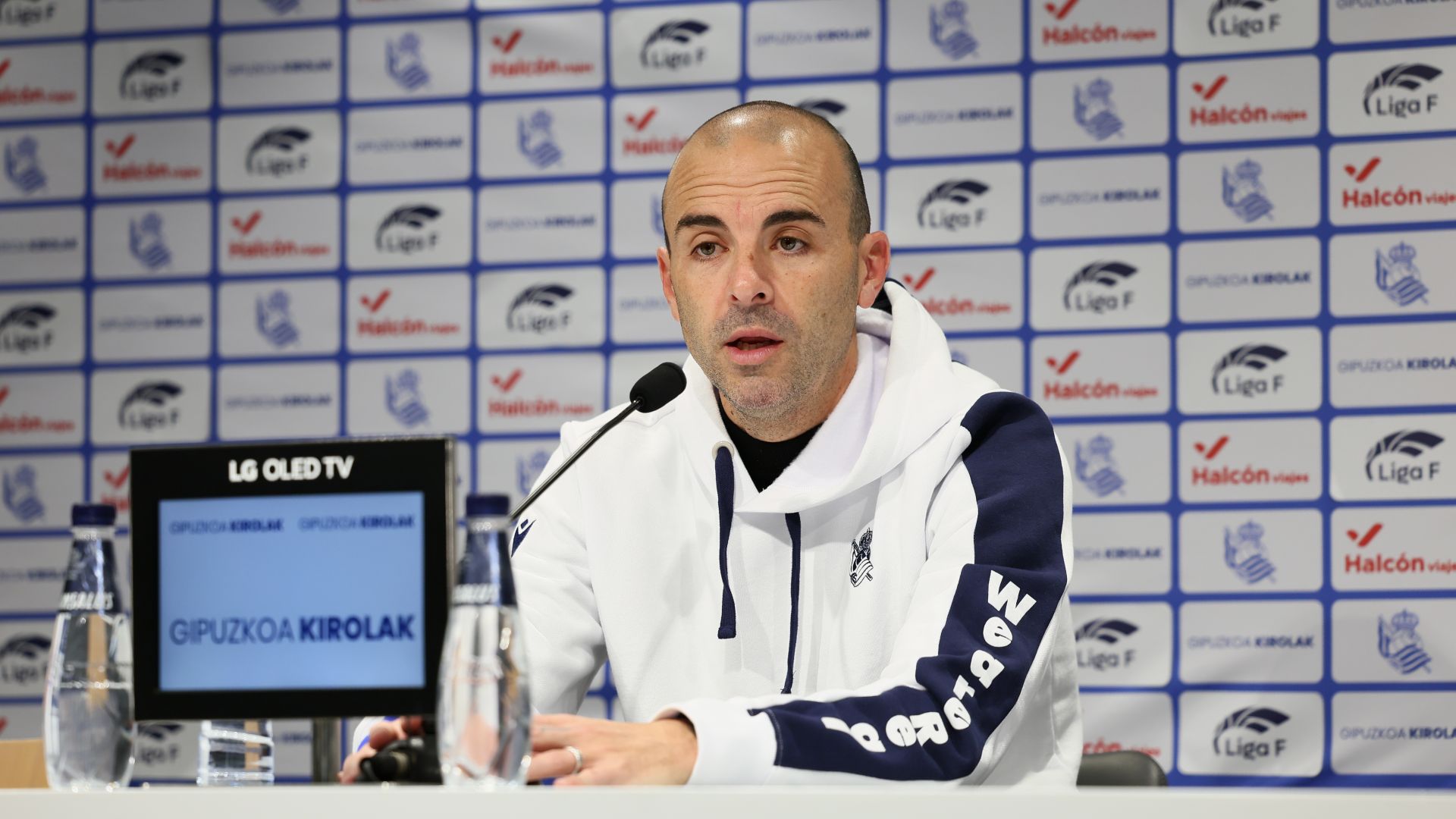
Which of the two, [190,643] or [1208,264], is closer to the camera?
[190,643]

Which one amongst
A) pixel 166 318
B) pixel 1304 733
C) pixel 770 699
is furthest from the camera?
pixel 166 318

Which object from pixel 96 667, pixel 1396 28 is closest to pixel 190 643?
pixel 96 667

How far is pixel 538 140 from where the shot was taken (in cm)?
348

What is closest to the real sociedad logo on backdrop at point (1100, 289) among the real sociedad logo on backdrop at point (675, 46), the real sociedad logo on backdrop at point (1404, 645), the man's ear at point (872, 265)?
the real sociedad logo on backdrop at point (1404, 645)

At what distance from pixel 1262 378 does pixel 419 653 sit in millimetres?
2650

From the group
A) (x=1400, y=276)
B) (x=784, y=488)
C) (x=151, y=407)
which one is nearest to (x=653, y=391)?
(x=784, y=488)

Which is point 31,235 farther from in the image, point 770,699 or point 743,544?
point 770,699

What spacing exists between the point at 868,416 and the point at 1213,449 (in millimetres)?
1756

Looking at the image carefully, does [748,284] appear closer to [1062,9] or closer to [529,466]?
[529,466]

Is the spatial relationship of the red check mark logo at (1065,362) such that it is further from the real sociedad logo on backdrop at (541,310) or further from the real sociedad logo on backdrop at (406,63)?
the real sociedad logo on backdrop at (406,63)

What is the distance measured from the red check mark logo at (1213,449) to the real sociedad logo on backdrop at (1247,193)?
1.66ft

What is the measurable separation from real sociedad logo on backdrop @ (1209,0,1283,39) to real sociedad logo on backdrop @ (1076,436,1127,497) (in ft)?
3.26

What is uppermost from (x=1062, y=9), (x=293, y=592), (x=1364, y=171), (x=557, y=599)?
(x=1062, y=9)

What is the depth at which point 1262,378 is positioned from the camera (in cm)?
312
